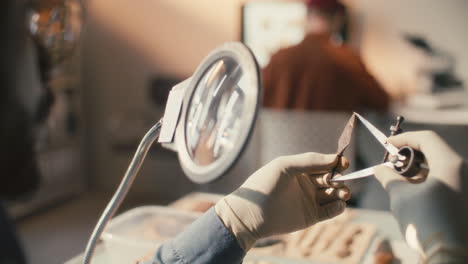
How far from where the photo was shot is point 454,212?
61cm

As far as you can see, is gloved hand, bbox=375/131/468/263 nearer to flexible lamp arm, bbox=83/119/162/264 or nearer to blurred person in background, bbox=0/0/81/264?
flexible lamp arm, bbox=83/119/162/264

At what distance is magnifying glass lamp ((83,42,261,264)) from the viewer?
0.62 meters

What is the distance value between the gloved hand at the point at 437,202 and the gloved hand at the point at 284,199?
118 millimetres

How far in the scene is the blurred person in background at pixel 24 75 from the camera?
2477 millimetres

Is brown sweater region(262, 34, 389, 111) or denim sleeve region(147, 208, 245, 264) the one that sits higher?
denim sleeve region(147, 208, 245, 264)

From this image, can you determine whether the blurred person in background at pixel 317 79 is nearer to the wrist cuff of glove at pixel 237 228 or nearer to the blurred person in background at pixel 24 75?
the blurred person in background at pixel 24 75

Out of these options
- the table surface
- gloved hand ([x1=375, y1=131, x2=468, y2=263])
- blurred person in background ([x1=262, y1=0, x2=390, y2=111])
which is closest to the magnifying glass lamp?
gloved hand ([x1=375, y1=131, x2=468, y2=263])

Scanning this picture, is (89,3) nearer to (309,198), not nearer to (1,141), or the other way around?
(1,141)

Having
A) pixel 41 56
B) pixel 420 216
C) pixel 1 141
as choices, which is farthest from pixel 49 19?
pixel 420 216

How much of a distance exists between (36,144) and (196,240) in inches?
86.3

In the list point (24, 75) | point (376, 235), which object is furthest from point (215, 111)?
point (24, 75)

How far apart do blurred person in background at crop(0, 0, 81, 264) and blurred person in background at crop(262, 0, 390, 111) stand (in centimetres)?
113

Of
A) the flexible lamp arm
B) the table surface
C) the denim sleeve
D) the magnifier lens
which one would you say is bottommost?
the table surface

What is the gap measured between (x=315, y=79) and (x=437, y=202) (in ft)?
4.50
